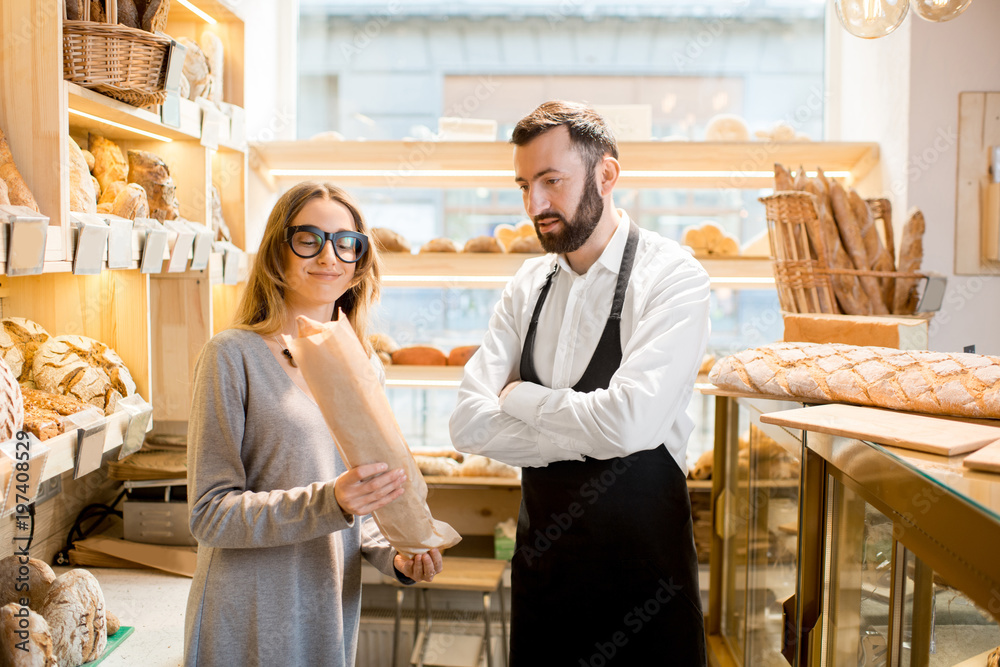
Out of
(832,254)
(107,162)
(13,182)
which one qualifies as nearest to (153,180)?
(107,162)

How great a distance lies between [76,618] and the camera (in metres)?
1.44

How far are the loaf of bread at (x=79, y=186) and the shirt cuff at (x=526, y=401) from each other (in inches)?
40.8

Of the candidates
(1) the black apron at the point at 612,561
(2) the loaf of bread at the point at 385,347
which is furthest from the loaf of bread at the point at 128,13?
(2) the loaf of bread at the point at 385,347

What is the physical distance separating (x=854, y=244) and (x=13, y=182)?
6.67 feet

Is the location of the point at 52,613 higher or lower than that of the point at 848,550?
lower

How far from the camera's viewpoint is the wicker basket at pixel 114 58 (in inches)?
57.7

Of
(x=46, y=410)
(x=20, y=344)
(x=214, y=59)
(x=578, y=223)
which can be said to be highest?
(x=214, y=59)

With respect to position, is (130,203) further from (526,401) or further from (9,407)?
(526,401)

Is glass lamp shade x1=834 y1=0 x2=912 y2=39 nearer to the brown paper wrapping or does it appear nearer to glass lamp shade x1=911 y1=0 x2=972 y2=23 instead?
glass lamp shade x1=911 y1=0 x2=972 y2=23

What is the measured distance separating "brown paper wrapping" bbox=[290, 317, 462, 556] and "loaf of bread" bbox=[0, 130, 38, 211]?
672mm

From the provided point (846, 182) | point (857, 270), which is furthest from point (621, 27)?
point (857, 270)

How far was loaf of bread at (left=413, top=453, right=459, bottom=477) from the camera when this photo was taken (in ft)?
8.90

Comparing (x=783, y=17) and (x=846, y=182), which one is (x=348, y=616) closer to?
(x=846, y=182)

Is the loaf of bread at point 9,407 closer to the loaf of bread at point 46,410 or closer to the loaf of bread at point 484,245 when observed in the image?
the loaf of bread at point 46,410
